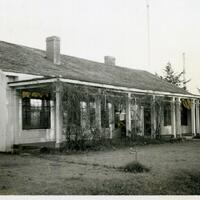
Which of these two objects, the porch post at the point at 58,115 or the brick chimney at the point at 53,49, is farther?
the brick chimney at the point at 53,49

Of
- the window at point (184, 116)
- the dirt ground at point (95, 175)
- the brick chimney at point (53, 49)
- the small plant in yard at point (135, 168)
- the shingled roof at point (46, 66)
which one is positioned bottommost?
the dirt ground at point (95, 175)

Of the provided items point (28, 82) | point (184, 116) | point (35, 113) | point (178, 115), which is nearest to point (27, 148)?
point (35, 113)

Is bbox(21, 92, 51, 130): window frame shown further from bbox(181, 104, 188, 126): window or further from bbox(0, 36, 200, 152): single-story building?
bbox(181, 104, 188, 126): window

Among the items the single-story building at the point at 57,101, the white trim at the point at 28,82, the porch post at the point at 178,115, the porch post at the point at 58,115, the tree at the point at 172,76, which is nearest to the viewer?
the porch post at the point at 58,115

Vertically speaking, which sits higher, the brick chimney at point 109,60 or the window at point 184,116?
the brick chimney at point 109,60

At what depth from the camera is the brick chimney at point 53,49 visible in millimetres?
22516

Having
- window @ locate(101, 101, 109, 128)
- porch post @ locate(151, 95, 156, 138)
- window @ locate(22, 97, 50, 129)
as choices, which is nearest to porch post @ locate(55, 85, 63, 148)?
window @ locate(22, 97, 50, 129)

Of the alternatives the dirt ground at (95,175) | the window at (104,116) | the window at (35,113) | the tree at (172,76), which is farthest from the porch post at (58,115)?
the tree at (172,76)

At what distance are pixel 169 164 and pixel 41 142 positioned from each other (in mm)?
8247

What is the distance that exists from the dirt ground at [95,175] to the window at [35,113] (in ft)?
13.0

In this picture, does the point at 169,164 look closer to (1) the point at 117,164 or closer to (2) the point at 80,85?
(1) the point at 117,164

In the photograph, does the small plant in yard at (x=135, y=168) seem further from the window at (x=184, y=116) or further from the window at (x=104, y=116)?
the window at (x=184, y=116)

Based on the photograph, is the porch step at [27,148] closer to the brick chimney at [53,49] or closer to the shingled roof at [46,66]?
the shingled roof at [46,66]

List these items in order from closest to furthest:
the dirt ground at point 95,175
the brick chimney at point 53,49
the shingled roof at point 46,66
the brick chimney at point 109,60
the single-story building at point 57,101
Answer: the dirt ground at point 95,175 → the single-story building at point 57,101 → the shingled roof at point 46,66 → the brick chimney at point 53,49 → the brick chimney at point 109,60
